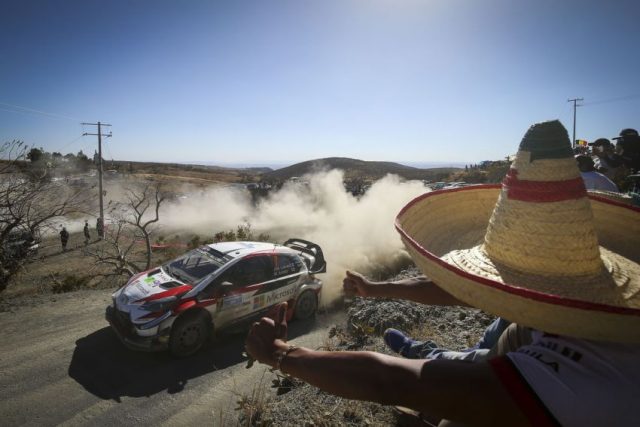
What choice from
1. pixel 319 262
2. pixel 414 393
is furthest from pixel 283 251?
pixel 414 393

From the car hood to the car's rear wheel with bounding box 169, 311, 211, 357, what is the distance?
0.47 m

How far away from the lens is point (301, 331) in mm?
7109

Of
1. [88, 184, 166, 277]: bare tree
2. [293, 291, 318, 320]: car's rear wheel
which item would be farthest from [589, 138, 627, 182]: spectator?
[88, 184, 166, 277]: bare tree

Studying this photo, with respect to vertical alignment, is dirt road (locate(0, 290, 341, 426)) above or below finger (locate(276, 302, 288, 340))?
below

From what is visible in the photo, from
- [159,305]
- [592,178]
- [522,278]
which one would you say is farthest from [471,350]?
[159,305]

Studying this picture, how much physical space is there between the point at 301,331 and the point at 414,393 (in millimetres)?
6321

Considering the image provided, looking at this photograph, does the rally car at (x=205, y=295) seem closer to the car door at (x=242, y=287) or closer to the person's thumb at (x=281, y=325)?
the car door at (x=242, y=287)

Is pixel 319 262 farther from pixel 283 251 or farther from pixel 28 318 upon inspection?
pixel 28 318

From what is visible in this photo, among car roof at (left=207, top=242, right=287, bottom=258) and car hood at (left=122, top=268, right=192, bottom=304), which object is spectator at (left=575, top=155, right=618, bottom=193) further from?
car hood at (left=122, top=268, right=192, bottom=304)

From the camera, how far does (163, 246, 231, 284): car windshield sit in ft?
21.0

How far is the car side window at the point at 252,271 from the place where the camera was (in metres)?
6.43

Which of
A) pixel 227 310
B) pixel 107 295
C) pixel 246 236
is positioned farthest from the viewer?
pixel 246 236

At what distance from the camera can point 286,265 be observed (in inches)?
287

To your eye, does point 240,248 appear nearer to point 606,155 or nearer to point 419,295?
point 419,295
